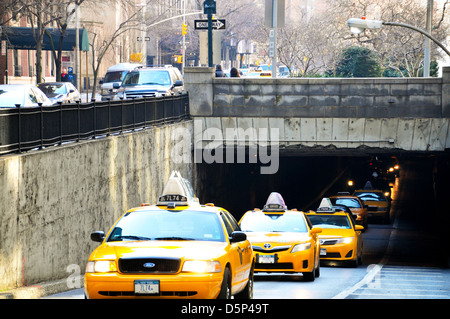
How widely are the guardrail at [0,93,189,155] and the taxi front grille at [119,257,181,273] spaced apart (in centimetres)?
564

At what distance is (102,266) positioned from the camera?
1027cm

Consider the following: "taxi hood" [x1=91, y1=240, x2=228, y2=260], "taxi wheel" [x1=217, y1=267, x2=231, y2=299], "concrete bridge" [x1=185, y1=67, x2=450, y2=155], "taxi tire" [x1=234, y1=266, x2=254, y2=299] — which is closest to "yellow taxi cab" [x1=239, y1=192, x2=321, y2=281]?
"taxi tire" [x1=234, y1=266, x2=254, y2=299]

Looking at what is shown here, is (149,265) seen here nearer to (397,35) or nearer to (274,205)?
(274,205)

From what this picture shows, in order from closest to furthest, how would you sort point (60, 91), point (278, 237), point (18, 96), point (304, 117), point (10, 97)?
point (278, 237), point (10, 97), point (18, 96), point (304, 117), point (60, 91)

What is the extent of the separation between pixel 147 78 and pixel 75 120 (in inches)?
588

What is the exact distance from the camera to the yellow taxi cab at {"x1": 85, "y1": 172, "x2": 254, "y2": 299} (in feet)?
33.0

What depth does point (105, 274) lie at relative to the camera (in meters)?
10.2

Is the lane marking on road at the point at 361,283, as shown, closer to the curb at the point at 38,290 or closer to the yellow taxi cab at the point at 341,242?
the yellow taxi cab at the point at 341,242

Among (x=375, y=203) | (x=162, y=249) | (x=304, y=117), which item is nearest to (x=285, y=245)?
(x=162, y=249)

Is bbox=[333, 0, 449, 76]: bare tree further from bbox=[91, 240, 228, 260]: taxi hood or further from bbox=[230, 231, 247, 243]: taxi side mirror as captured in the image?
bbox=[91, 240, 228, 260]: taxi hood

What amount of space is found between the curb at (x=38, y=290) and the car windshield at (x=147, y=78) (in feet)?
59.6
